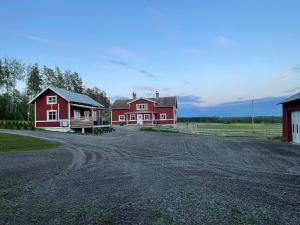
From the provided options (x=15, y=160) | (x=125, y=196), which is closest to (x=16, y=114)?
(x=15, y=160)

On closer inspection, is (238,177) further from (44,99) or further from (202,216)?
(44,99)

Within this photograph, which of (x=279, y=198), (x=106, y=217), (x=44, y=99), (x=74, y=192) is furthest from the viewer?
(x=44, y=99)

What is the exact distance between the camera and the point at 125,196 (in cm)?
744

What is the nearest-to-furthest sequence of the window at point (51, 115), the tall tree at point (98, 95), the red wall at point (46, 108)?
the red wall at point (46, 108) < the window at point (51, 115) < the tall tree at point (98, 95)

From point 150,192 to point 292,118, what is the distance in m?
19.5

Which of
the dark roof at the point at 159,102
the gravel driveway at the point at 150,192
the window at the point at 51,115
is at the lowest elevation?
the gravel driveway at the point at 150,192

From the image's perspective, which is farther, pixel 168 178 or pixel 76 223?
pixel 168 178

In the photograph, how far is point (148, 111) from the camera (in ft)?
187

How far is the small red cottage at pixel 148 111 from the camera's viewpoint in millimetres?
56719

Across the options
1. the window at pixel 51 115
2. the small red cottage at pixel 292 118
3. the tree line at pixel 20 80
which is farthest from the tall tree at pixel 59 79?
the small red cottage at pixel 292 118

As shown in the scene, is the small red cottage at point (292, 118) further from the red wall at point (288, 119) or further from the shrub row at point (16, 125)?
the shrub row at point (16, 125)

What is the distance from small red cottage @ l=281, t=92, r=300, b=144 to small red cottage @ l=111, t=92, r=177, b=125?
32.3m

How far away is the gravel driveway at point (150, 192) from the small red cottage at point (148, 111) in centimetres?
4330

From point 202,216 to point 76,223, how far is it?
2445 mm
